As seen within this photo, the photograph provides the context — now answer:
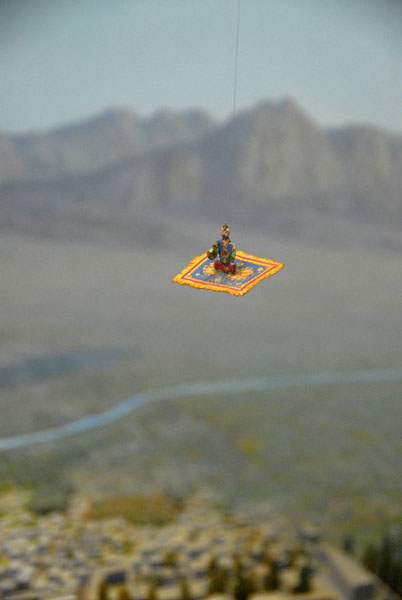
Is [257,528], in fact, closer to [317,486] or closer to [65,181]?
[317,486]

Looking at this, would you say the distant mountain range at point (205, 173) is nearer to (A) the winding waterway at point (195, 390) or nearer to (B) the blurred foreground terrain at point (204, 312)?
(B) the blurred foreground terrain at point (204, 312)

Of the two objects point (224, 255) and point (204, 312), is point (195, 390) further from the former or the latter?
point (224, 255)

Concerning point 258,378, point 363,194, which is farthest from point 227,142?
point 258,378

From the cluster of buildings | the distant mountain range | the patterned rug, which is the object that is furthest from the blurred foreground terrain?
the patterned rug

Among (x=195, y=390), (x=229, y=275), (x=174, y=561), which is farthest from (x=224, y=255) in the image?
(x=195, y=390)

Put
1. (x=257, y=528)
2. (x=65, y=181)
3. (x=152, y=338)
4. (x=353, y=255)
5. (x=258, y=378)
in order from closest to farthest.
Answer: (x=257, y=528) < (x=258, y=378) < (x=152, y=338) < (x=353, y=255) < (x=65, y=181)

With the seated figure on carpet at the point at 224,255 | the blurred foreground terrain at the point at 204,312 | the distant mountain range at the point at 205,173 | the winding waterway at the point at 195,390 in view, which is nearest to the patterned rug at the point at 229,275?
the seated figure on carpet at the point at 224,255
